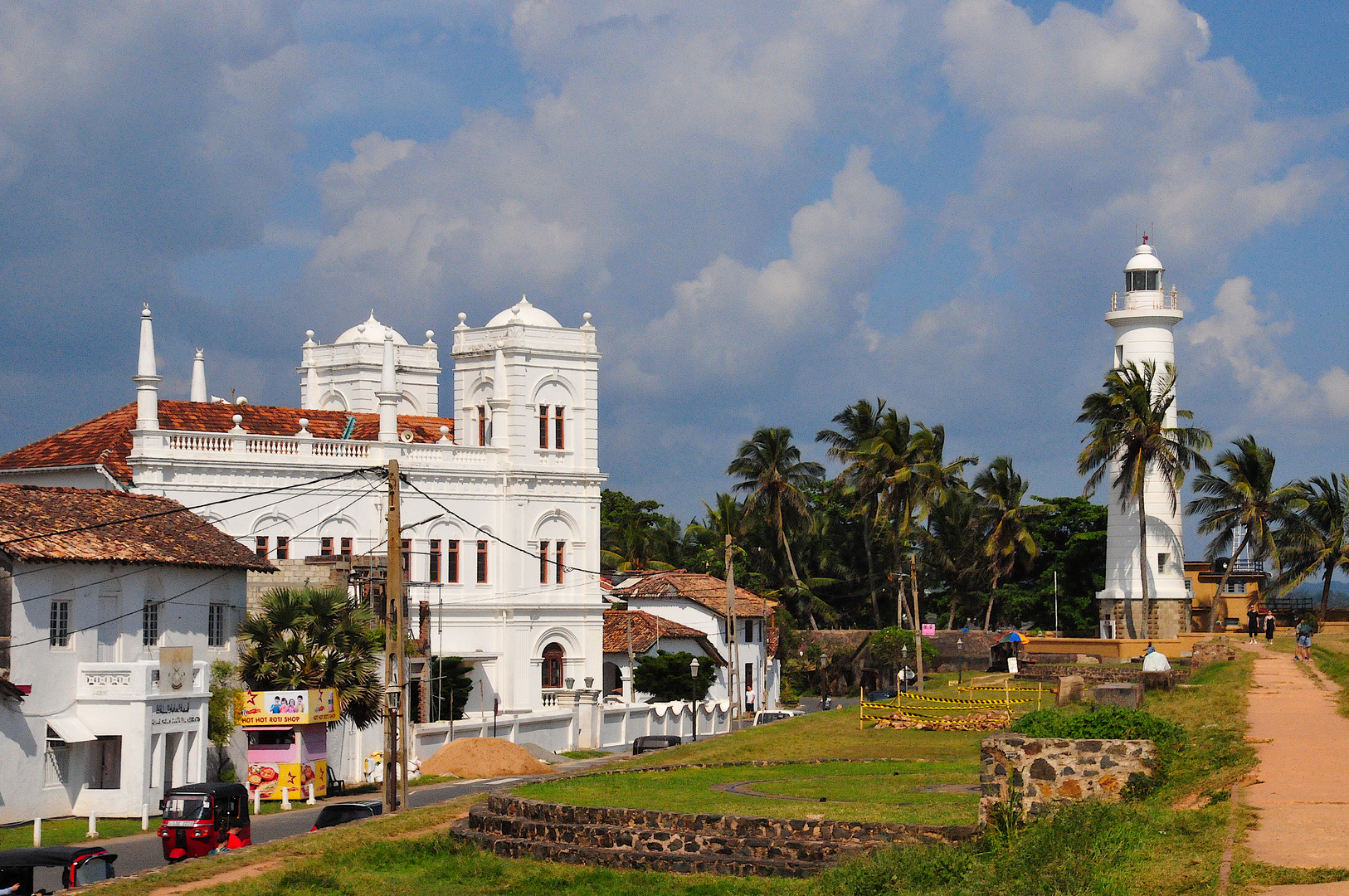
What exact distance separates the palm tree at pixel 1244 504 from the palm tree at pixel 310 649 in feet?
126

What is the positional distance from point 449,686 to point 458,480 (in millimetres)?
8794

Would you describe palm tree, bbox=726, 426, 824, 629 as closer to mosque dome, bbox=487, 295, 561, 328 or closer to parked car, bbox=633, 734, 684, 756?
mosque dome, bbox=487, 295, 561, 328

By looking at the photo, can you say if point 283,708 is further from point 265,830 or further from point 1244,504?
point 1244,504

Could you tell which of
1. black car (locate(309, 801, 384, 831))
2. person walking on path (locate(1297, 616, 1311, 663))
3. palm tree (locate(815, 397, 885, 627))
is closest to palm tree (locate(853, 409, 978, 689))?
palm tree (locate(815, 397, 885, 627))

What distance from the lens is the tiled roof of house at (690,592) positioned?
69375 mm

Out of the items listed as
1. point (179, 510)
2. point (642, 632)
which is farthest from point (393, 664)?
point (642, 632)

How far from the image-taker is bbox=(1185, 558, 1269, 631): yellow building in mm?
69625

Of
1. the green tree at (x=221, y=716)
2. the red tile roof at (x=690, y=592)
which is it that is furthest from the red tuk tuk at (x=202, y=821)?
the red tile roof at (x=690, y=592)

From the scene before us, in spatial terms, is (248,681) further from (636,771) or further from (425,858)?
(425,858)

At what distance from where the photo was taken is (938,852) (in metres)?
18.3

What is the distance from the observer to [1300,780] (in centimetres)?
2003

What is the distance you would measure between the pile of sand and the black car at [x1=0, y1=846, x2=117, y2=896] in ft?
68.5

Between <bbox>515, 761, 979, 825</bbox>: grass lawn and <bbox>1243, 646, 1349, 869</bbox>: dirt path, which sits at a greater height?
<bbox>1243, 646, 1349, 869</bbox>: dirt path

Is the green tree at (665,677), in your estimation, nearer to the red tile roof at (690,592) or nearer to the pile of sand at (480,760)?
the red tile roof at (690,592)
